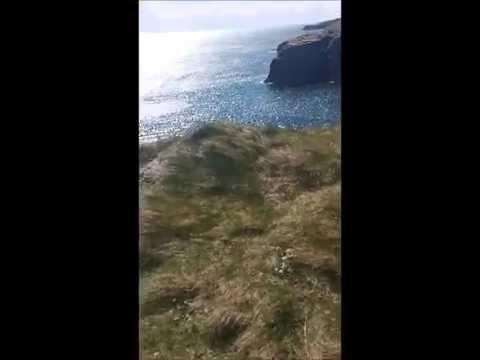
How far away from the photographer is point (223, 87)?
1354 mm

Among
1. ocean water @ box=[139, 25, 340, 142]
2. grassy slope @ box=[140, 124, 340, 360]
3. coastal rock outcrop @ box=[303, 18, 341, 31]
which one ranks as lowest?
grassy slope @ box=[140, 124, 340, 360]

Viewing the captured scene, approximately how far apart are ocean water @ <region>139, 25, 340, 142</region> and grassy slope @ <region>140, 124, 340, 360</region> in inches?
1.8

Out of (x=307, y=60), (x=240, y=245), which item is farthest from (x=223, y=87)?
(x=240, y=245)

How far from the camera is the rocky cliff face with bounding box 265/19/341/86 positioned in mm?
1236

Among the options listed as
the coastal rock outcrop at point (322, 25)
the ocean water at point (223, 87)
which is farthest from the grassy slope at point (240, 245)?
the coastal rock outcrop at point (322, 25)

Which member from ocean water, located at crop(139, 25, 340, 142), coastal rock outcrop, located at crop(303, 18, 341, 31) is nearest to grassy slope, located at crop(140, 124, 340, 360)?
ocean water, located at crop(139, 25, 340, 142)

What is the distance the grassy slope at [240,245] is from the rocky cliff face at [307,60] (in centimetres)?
16

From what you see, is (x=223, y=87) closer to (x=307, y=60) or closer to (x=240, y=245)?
(x=307, y=60)

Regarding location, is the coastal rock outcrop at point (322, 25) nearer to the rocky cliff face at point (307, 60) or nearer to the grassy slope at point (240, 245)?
the rocky cliff face at point (307, 60)

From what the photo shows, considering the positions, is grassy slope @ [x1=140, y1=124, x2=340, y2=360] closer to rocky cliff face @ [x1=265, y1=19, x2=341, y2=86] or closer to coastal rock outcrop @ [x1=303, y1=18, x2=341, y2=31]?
rocky cliff face @ [x1=265, y1=19, x2=341, y2=86]
